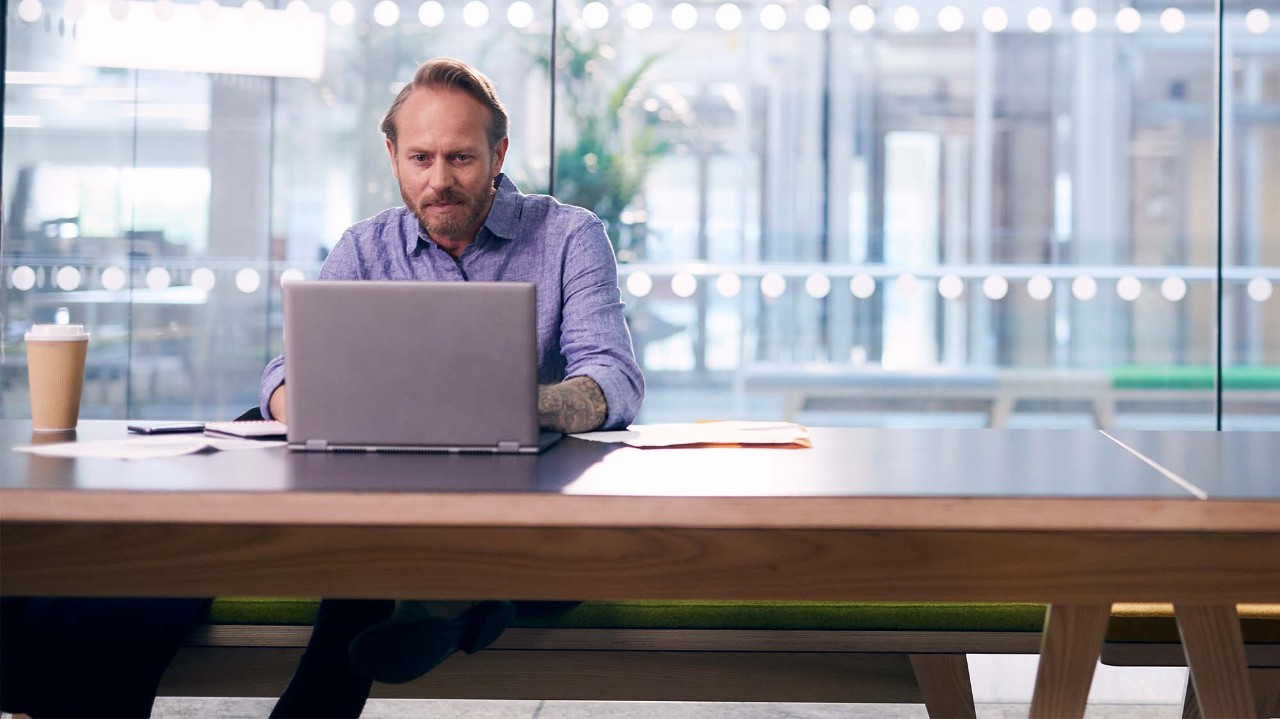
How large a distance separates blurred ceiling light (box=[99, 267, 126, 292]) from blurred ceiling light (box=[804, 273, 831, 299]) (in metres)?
1.64

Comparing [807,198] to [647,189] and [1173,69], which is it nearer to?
[647,189]

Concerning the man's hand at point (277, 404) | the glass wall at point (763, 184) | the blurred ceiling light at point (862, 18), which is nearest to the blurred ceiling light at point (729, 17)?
the glass wall at point (763, 184)

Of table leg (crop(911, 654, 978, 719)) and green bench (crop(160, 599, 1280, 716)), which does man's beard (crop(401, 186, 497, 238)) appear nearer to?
green bench (crop(160, 599, 1280, 716))

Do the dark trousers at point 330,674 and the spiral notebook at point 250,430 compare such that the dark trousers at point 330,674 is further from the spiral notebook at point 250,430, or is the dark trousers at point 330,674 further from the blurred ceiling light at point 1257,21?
the blurred ceiling light at point 1257,21

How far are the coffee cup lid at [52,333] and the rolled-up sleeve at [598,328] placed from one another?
69 cm

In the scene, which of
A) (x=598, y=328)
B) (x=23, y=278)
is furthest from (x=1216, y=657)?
(x=23, y=278)

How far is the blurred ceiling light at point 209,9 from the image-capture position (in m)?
3.48

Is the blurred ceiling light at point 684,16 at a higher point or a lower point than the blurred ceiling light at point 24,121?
higher

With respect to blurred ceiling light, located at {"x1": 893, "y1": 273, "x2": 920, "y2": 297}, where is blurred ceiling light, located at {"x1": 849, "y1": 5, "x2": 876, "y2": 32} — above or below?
above

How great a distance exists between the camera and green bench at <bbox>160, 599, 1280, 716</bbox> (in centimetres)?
183

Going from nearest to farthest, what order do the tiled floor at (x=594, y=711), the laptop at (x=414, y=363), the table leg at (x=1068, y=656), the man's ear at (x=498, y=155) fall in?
the table leg at (x=1068, y=656) < the laptop at (x=414, y=363) < the man's ear at (x=498, y=155) < the tiled floor at (x=594, y=711)

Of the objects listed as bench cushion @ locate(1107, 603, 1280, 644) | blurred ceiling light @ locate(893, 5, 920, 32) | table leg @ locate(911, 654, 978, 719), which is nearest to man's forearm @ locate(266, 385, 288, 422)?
table leg @ locate(911, 654, 978, 719)

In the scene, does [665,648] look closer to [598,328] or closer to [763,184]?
[598,328]

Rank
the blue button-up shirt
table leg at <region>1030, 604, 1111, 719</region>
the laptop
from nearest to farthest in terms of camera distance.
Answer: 1. table leg at <region>1030, 604, 1111, 719</region>
2. the laptop
3. the blue button-up shirt
